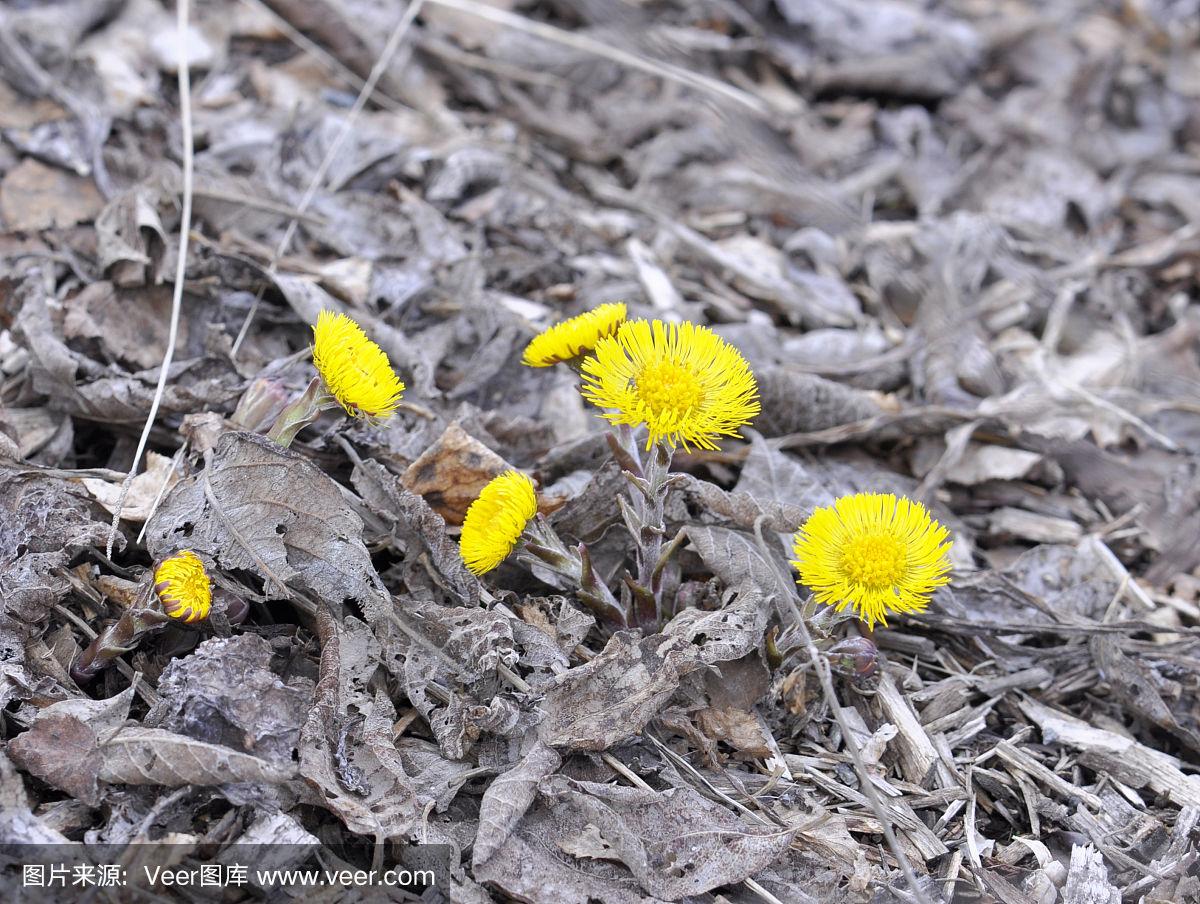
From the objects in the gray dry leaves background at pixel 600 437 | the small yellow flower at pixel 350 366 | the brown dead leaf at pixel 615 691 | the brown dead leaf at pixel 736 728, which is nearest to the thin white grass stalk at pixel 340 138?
the gray dry leaves background at pixel 600 437

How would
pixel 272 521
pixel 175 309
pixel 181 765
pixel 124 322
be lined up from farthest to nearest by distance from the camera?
pixel 124 322, pixel 175 309, pixel 272 521, pixel 181 765

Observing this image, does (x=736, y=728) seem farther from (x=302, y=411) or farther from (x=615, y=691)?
(x=302, y=411)

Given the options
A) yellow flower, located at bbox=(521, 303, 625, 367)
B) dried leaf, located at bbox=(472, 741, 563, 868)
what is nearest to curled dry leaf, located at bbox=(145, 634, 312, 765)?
dried leaf, located at bbox=(472, 741, 563, 868)

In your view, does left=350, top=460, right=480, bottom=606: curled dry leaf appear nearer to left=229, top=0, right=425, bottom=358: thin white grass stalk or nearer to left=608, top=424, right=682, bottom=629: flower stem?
left=608, top=424, right=682, bottom=629: flower stem

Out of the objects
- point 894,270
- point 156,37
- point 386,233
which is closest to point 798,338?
point 894,270

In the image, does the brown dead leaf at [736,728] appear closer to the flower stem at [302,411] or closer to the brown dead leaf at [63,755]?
the flower stem at [302,411]

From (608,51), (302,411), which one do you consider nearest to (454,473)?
(302,411)

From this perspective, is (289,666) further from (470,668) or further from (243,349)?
(243,349)
